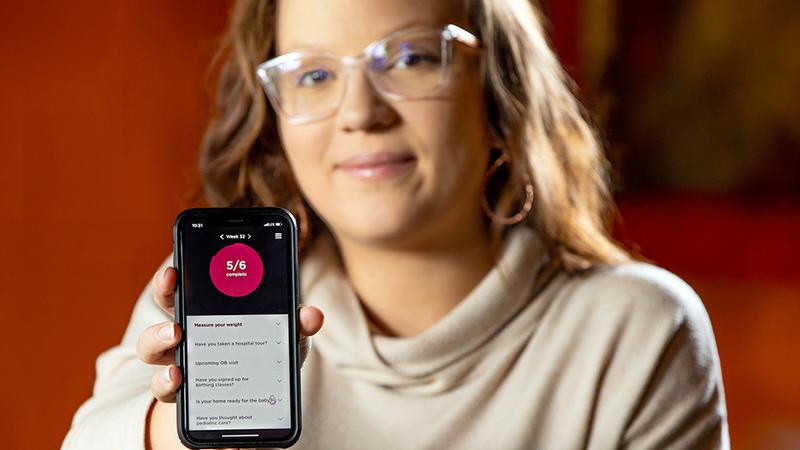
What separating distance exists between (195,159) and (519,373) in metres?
1.41

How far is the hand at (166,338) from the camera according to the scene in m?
1.01

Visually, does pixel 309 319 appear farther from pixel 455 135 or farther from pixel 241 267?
pixel 455 135

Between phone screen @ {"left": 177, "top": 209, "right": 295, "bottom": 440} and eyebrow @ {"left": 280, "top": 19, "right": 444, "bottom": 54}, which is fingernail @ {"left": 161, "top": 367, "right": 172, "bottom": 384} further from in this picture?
eyebrow @ {"left": 280, "top": 19, "right": 444, "bottom": 54}

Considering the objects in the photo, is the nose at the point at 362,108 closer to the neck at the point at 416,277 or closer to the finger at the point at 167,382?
the neck at the point at 416,277

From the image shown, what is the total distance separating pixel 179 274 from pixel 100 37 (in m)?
1.66

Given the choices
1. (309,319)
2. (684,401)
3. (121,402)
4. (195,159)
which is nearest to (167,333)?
(309,319)

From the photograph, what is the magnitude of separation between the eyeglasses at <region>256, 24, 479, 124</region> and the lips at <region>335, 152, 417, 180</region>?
6cm

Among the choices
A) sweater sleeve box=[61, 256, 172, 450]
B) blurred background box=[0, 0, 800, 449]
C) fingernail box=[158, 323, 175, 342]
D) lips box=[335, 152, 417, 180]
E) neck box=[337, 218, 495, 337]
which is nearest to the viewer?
fingernail box=[158, 323, 175, 342]

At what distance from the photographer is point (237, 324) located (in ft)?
3.39

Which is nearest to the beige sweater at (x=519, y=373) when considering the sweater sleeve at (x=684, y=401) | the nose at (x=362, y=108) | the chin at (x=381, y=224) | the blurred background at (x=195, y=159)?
the sweater sleeve at (x=684, y=401)

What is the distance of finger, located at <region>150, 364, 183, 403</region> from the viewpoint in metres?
1.01

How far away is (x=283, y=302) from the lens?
1.03 meters

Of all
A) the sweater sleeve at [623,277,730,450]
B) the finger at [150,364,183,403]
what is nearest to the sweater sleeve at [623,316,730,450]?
the sweater sleeve at [623,277,730,450]

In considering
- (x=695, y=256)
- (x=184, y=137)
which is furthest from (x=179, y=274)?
(x=695, y=256)
